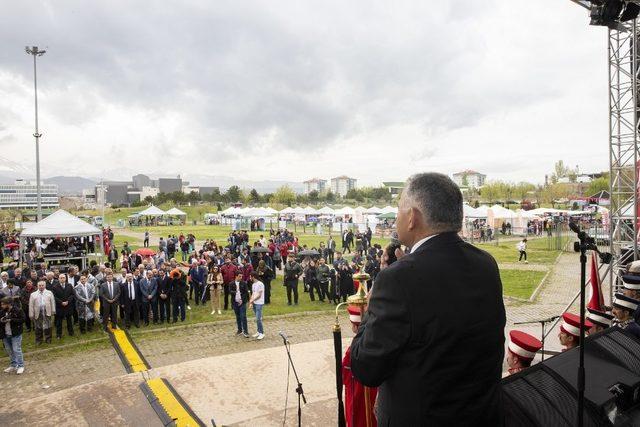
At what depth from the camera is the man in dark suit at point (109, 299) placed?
40.3 ft

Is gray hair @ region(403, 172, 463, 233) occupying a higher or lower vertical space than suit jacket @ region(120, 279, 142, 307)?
higher

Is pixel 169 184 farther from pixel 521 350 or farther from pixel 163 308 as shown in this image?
pixel 521 350

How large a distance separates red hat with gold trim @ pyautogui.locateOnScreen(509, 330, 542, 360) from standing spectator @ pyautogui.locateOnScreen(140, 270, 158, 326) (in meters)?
11.1

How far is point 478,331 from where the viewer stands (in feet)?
5.95

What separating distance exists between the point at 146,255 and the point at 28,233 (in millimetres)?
4945

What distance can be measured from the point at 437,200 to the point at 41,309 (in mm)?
12478

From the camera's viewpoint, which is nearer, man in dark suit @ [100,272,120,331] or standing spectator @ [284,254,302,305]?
man in dark suit @ [100,272,120,331]

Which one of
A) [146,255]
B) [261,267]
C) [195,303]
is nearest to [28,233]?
[146,255]

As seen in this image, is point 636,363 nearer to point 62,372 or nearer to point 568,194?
point 62,372

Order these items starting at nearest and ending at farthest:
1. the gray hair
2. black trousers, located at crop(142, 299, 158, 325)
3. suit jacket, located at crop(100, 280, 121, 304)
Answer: the gray hair, suit jacket, located at crop(100, 280, 121, 304), black trousers, located at crop(142, 299, 158, 325)

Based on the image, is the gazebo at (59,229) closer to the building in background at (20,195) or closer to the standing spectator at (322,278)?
the standing spectator at (322,278)

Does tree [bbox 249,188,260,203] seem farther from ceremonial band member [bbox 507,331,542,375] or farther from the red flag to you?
ceremonial band member [bbox 507,331,542,375]

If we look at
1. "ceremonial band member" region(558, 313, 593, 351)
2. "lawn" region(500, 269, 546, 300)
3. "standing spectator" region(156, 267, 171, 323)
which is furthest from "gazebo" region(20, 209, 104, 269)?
"ceremonial band member" region(558, 313, 593, 351)

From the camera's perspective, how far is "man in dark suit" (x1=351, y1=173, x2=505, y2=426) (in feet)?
5.63
